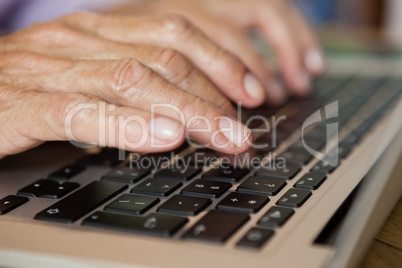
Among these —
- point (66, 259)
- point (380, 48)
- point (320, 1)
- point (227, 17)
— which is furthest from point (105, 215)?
point (320, 1)

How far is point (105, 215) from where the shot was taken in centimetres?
35

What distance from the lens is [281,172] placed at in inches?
16.4

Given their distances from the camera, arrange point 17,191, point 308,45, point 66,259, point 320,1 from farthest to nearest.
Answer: point 320,1 < point 308,45 < point 17,191 < point 66,259

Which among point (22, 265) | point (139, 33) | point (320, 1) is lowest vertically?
point (22, 265)

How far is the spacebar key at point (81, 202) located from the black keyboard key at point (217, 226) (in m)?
0.08

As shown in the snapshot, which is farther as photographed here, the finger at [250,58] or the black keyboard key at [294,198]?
the finger at [250,58]

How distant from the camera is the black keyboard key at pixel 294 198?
1.16 ft

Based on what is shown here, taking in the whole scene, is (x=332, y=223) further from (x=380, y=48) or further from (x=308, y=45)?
(x=380, y=48)

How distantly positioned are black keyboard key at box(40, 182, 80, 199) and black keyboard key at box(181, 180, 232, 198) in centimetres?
9

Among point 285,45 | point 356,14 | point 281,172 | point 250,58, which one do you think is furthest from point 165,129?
point 356,14

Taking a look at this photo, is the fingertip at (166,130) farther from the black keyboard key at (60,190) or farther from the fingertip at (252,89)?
the fingertip at (252,89)

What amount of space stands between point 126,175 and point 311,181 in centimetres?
14

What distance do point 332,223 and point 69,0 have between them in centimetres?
87

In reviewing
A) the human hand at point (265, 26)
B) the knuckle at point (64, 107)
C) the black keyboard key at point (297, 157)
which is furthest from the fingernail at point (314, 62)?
the knuckle at point (64, 107)
